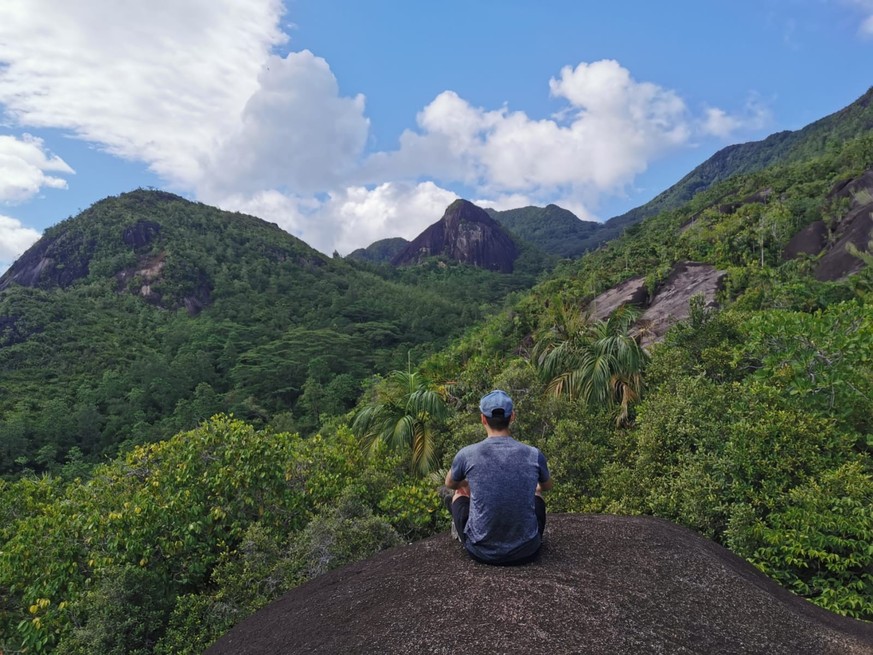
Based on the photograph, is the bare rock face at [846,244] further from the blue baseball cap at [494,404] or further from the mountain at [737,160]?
the mountain at [737,160]

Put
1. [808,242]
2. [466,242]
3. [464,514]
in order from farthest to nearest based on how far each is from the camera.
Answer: [466,242] < [808,242] < [464,514]

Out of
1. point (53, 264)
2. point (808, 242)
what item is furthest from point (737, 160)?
point (53, 264)

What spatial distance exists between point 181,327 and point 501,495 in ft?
246

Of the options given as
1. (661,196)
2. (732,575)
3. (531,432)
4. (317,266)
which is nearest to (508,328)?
(531,432)

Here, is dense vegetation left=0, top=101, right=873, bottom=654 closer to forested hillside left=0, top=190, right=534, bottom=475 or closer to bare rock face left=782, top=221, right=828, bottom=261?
bare rock face left=782, top=221, right=828, bottom=261

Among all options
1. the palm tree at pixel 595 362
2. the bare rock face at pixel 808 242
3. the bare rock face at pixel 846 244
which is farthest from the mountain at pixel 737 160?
the palm tree at pixel 595 362

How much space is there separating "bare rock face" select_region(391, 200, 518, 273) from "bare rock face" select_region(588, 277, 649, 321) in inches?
4336

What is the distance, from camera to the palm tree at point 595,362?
10539mm

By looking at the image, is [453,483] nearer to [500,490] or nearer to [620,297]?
[500,490]

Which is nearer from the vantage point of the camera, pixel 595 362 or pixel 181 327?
pixel 595 362

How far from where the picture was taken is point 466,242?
14900cm

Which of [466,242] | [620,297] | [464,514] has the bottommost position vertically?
[464,514]

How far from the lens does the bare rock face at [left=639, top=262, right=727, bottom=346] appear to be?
76.1 ft

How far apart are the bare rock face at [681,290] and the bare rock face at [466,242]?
115 metres
